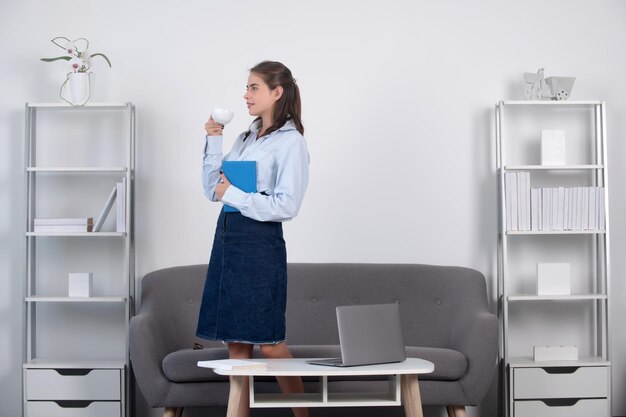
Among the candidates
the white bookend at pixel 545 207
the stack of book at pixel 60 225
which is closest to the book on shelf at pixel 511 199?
the white bookend at pixel 545 207

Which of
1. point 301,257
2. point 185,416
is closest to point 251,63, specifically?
point 301,257

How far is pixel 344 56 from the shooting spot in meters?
4.87

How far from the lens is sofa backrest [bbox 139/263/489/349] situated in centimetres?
448

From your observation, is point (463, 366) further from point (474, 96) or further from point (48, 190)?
point (48, 190)

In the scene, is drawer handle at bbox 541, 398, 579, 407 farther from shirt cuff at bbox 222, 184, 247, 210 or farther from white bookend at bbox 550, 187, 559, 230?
shirt cuff at bbox 222, 184, 247, 210

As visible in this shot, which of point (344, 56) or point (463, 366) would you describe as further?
A: point (344, 56)

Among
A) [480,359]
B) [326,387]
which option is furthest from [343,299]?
[326,387]

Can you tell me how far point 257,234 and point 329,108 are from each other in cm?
178

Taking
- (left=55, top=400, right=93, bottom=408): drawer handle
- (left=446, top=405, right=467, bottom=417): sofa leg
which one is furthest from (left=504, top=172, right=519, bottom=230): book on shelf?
(left=55, top=400, right=93, bottom=408): drawer handle

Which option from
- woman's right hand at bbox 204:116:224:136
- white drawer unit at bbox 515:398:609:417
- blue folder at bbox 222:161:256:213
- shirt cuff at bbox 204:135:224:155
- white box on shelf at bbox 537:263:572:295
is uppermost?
woman's right hand at bbox 204:116:224:136

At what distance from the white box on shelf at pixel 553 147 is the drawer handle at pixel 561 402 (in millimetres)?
1178

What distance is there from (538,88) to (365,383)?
72.7 inches

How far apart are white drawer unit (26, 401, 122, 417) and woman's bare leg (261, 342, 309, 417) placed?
51.5 inches

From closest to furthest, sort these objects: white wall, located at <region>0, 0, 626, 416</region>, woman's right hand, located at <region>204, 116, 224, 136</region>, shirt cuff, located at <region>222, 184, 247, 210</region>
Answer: shirt cuff, located at <region>222, 184, 247, 210</region>, woman's right hand, located at <region>204, 116, 224, 136</region>, white wall, located at <region>0, 0, 626, 416</region>
